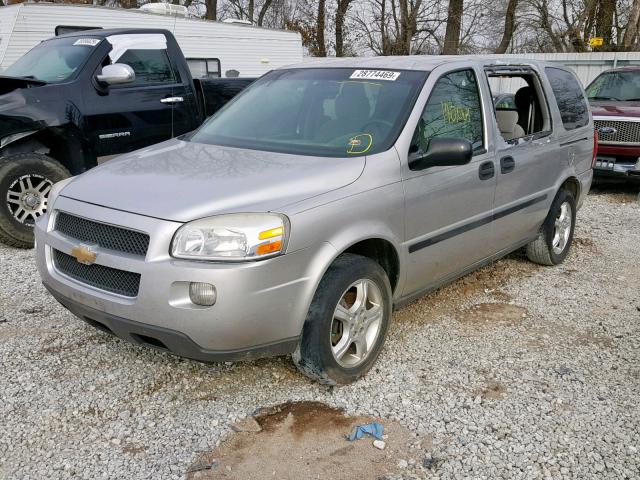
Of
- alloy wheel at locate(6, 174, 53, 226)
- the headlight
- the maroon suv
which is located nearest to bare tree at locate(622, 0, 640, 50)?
the maroon suv

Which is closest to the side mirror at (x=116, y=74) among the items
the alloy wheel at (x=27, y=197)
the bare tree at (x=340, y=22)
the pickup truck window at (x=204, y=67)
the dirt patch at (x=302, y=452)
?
the alloy wheel at (x=27, y=197)

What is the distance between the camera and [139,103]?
6.56 metres

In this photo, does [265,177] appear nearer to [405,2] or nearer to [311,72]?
[311,72]

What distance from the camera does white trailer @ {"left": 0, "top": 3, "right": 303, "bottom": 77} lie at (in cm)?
948

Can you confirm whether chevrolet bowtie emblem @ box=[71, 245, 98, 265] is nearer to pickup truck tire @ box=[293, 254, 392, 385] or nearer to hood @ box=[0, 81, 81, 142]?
pickup truck tire @ box=[293, 254, 392, 385]

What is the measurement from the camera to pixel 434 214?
3.77m

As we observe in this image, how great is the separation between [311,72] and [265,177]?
4.64 feet

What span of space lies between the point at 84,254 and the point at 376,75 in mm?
2096

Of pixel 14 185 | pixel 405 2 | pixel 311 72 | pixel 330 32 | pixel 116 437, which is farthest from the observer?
pixel 330 32

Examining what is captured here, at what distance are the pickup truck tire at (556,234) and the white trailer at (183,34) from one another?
25.8 ft

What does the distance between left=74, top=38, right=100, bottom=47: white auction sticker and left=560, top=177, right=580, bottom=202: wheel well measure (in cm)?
485

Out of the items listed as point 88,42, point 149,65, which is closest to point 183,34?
point 149,65

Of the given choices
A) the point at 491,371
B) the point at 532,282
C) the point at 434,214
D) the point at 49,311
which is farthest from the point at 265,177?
the point at 532,282

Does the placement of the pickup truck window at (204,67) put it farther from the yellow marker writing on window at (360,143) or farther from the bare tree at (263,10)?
the bare tree at (263,10)
